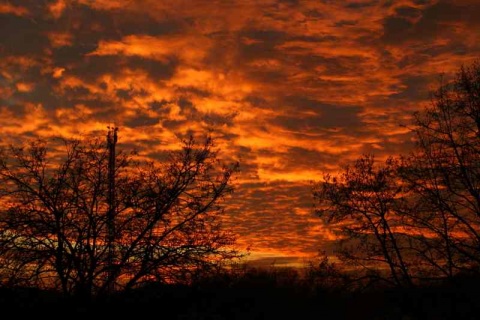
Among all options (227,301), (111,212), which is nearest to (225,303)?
(227,301)

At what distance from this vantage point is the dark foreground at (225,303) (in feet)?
68.9

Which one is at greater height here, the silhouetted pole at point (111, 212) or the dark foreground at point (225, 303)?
the silhouetted pole at point (111, 212)

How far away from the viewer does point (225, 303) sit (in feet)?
121

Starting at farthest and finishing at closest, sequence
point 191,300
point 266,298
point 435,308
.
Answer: point 266,298, point 191,300, point 435,308

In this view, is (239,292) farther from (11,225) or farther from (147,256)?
(11,225)

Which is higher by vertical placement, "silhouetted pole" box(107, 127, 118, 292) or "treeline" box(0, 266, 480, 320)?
"silhouetted pole" box(107, 127, 118, 292)

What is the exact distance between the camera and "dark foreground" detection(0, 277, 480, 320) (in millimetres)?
21000

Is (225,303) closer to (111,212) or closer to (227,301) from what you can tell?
(227,301)

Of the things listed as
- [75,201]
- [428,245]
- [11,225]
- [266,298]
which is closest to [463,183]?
[428,245]

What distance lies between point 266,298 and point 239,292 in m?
6.35

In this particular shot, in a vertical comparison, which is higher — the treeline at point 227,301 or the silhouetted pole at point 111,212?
the silhouetted pole at point 111,212

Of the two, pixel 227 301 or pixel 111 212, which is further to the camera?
pixel 227 301

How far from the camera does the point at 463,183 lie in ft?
75.7

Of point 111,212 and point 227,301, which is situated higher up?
point 111,212
